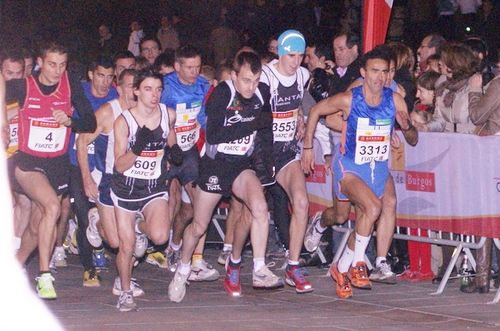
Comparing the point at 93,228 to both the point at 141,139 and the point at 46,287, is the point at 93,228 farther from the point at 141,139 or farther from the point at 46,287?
the point at 141,139

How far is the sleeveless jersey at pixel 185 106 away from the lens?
38.6 ft

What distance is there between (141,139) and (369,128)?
2.07 meters

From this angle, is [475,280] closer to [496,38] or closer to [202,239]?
[202,239]

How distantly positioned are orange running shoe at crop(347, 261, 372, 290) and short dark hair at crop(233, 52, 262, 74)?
1951mm

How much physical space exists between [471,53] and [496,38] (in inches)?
324

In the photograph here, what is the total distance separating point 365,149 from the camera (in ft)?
35.3

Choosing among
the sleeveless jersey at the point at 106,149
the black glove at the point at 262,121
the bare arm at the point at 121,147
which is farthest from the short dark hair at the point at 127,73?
the black glove at the point at 262,121

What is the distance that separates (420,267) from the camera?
11.7 meters

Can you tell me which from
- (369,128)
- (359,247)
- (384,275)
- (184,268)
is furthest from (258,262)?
(369,128)

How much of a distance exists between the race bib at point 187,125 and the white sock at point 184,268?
4.30ft

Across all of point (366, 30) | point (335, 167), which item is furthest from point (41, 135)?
point (366, 30)

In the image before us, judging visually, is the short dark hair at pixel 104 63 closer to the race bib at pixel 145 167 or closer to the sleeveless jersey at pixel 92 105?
the sleeveless jersey at pixel 92 105

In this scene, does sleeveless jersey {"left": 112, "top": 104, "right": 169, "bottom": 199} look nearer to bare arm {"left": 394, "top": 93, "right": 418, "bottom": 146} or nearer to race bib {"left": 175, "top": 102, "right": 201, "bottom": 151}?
race bib {"left": 175, "top": 102, "right": 201, "bottom": 151}

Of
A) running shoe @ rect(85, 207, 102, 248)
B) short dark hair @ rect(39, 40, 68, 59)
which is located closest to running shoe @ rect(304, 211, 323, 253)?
running shoe @ rect(85, 207, 102, 248)
